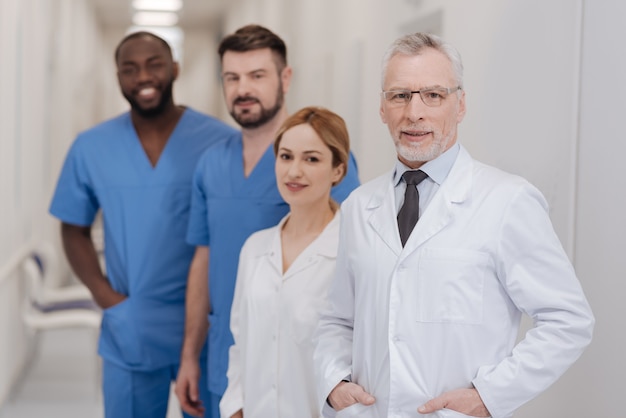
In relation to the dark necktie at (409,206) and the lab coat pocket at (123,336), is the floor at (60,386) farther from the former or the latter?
the dark necktie at (409,206)

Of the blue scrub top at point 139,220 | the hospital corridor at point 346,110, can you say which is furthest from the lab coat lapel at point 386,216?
the blue scrub top at point 139,220

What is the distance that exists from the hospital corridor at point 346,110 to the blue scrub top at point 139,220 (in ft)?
0.10

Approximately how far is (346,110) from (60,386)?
2.01m

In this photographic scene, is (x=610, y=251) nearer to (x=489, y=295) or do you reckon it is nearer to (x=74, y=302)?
(x=489, y=295)

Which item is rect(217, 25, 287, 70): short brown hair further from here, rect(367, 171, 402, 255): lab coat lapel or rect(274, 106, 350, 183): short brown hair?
rect(367, 171, 402, 255): lab coat lapel

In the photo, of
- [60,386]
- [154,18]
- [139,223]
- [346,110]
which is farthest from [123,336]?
[154,18]

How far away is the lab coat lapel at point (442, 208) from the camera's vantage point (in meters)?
1.27

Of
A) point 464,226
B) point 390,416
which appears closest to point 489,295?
point 464,226

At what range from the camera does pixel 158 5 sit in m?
6.70


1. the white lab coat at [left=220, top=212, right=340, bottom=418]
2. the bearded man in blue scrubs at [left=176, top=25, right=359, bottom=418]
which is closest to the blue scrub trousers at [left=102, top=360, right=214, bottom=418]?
the bearded man in blue scrubs at [left=176, top=25, right=359, bottom=418]

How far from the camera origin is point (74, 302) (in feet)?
13.9

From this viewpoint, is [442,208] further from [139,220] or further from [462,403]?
[139,220]

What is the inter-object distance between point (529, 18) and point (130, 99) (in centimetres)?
112

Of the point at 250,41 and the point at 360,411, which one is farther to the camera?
the point at 250,41
